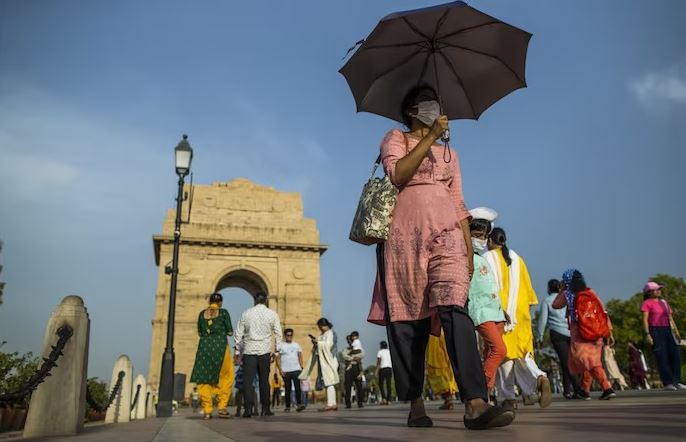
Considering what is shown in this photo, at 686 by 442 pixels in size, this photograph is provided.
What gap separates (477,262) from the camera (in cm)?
556

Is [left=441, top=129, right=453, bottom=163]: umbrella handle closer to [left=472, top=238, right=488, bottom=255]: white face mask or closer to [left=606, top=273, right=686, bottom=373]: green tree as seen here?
[left=472, top=238, right=488, bottom=255]: white face mask

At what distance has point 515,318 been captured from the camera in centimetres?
609

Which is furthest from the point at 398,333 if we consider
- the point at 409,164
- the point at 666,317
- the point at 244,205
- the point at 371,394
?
the point at 371,394

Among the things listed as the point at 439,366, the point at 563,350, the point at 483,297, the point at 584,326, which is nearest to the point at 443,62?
the point at 483,297

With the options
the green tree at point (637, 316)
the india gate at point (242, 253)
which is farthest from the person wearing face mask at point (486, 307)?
the green tree at point (637, 316)

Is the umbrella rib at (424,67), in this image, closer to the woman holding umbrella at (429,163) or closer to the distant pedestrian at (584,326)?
the woman holding umbrella at (429,163)

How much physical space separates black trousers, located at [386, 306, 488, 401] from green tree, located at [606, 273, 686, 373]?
131 ft

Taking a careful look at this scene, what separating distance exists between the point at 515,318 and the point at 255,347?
4.01 metres

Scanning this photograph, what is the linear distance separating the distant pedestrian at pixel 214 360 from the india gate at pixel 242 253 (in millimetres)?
20343

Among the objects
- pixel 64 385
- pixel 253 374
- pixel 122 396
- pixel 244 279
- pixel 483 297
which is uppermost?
pixel 244 279

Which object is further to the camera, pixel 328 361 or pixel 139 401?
pixel 139 401

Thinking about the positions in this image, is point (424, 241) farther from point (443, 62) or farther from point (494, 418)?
point (443, 62)

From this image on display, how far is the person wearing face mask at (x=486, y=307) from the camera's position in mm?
5031

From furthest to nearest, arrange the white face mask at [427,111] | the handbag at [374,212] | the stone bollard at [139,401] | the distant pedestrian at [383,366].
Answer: the distant pedestrian at [383,366]
the stone bollard at [139,401]
the white face mask at [427,111]
the handbag at [374,212]
